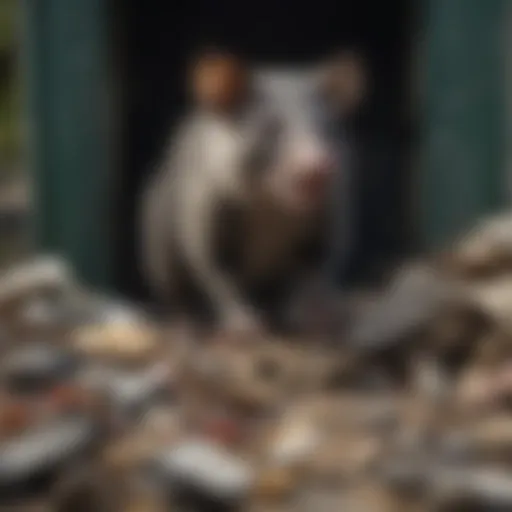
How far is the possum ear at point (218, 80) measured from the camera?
858mm

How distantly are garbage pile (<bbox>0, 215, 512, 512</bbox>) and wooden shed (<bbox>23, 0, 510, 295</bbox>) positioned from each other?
0.11 ft

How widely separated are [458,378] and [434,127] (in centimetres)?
20

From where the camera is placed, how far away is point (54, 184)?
85cm

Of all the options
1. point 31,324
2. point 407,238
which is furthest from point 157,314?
point 407,238

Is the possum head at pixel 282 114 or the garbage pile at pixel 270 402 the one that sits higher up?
the possum head at pixel 282 114

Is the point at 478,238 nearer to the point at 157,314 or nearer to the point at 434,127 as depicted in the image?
Answer: the point at 434,127

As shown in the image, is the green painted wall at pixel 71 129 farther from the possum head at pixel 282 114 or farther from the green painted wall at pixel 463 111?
the green painted wall at pixel 463 111

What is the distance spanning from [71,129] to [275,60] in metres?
0.16

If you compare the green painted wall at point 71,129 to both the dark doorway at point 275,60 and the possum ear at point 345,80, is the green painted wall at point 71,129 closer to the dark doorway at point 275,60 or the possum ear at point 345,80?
the dark doorway at point 275,60

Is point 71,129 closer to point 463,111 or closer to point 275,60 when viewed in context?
point 275,60

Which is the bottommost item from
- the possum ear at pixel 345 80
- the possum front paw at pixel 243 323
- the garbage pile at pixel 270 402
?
the garbage pile at pixel 270 402

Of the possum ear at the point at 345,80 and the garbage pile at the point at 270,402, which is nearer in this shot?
the garbage pile at the point at 270,402

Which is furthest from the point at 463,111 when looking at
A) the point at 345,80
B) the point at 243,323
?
the point at 243,323

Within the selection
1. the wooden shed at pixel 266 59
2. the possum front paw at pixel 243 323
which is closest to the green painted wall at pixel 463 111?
the wooden shed at pixel 266 59
